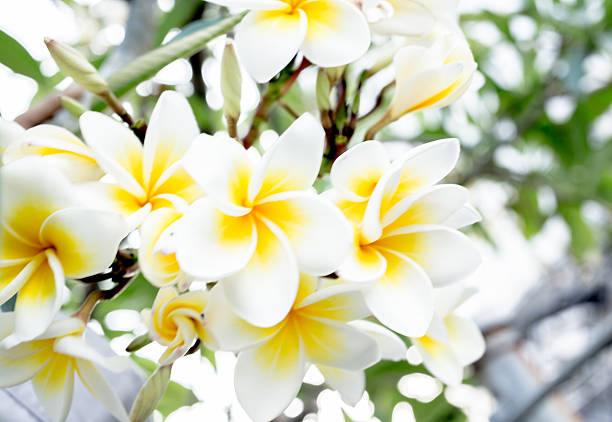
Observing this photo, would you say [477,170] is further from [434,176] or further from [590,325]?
[434,176]

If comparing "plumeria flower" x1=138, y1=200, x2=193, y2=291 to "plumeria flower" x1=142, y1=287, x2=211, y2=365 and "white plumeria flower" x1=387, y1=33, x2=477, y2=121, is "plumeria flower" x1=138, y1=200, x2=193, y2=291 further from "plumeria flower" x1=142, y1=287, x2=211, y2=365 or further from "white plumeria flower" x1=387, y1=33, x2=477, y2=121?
"white plumeria flower" x1=387, y1=33, x2=477, y2=121

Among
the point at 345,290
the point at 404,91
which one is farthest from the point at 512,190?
the point at 345,290

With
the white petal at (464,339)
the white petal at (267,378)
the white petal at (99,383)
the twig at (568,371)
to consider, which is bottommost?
the twig at (568,371)

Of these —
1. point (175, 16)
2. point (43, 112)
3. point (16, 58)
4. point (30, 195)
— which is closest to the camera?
point (30, 195)

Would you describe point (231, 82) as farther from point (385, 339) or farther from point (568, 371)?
point (568, 371)

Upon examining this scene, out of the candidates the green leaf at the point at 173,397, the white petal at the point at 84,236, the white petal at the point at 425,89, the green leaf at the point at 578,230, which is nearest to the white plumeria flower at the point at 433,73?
the white petal at the point at 425,89

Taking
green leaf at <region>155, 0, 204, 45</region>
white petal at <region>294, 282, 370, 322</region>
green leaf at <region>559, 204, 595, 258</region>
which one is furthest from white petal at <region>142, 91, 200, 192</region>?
green leaf at <region>559, 204, 595, 258</region>

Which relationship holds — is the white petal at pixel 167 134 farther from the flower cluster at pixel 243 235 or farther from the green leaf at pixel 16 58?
the green leaf at pixel 16 58

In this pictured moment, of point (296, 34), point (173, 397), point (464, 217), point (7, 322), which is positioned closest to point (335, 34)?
point (296, 34)
